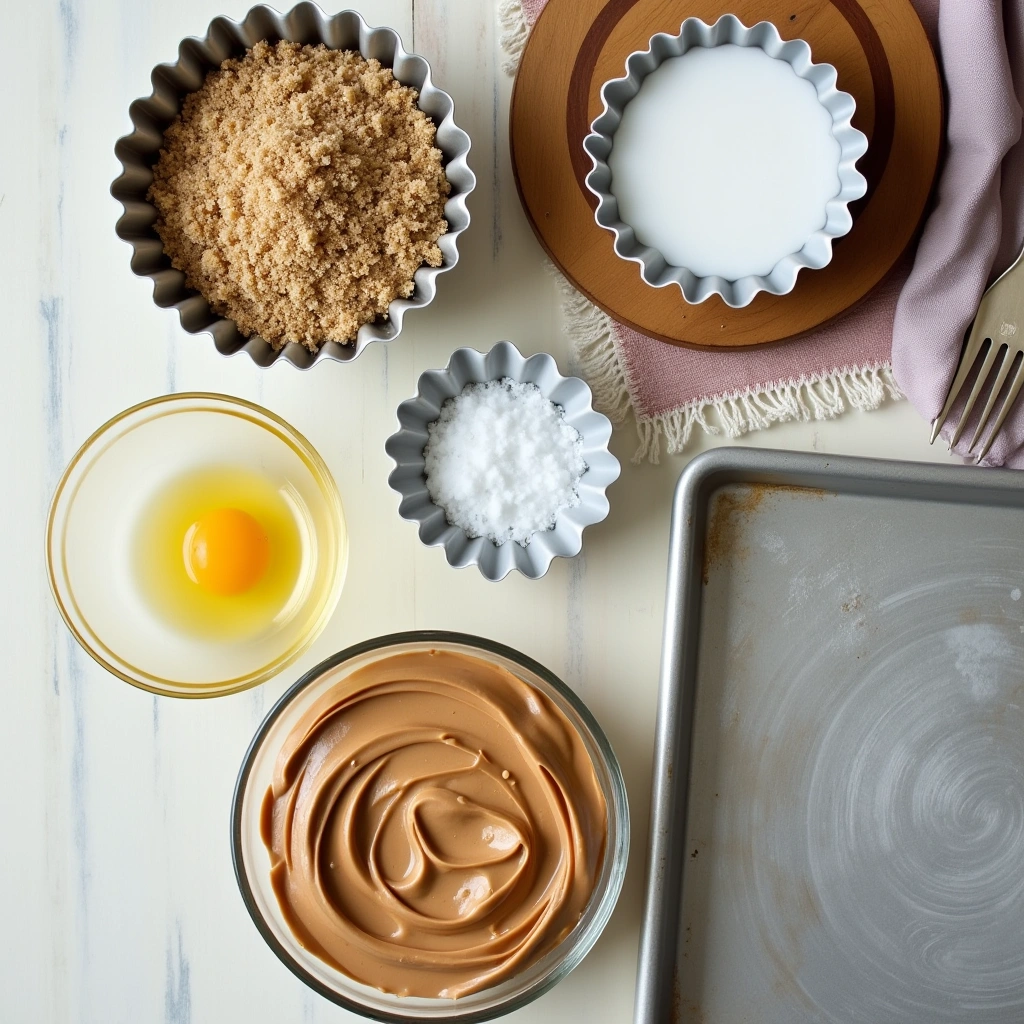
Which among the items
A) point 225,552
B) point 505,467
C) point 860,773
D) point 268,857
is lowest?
point 268,857

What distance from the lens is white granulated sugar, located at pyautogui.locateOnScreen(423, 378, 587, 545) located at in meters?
1.48

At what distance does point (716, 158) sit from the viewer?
1.48 m

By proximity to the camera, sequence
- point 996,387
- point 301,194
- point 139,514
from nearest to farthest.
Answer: point 301,194 → point 996,387 → point 139,514

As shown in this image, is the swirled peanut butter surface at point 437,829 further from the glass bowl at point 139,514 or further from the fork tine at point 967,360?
the fork tine at point 967,360

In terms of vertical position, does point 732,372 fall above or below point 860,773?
above

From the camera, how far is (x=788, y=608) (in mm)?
1514

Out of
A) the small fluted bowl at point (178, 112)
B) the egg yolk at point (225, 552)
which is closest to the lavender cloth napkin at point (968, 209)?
the small fluted bowl at point (178, 112)

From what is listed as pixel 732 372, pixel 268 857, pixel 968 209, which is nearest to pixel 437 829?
pixel 268 857

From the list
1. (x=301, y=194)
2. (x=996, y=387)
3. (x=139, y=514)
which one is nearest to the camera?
(x=301, y=194)

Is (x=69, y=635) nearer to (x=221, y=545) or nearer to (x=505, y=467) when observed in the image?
(x=221, y=545)

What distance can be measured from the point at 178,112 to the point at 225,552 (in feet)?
2.12

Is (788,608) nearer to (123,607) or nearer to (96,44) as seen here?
(123,607)

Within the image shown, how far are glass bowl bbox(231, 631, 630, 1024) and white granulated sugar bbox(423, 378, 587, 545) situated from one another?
186 millimetres

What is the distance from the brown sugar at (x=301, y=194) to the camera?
53.9 inches
